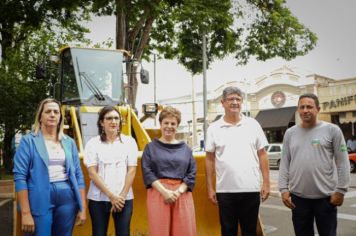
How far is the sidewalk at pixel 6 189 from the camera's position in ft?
39.2

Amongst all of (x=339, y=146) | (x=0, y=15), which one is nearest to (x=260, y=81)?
(x=0, y=15)

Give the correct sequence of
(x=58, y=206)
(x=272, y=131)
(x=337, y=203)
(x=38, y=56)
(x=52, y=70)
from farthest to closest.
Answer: (x=272, y=131), (x=38, y=56), (x=52, y=70), (x=337, y=203), (x=58, y=206)

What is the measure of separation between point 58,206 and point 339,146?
2712mm

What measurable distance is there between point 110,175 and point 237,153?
1299 mm

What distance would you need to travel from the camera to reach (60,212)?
378 centimetres

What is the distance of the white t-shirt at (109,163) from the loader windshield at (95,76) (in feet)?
15.8

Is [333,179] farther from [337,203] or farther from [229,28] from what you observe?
[229,28]

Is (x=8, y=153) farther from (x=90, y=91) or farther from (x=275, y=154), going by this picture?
(x=275, y=154)

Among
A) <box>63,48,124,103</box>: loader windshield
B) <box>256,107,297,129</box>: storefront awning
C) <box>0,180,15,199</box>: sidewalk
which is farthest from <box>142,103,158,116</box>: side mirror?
<box>256,107,297,129</box>: storefront awning

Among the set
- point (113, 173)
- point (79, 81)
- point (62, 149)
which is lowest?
point (113, 173)

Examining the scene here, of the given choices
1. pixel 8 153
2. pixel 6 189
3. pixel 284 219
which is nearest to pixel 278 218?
pixel 284 219

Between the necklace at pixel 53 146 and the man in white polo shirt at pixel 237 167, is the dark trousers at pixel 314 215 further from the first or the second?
the necklace at pixel 53 146

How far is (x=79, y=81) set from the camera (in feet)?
29.8

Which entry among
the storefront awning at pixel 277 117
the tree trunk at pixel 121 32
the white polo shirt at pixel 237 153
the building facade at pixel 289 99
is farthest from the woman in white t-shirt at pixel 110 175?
the storefront awning at pixel 277 117
